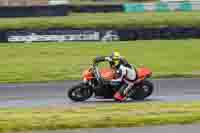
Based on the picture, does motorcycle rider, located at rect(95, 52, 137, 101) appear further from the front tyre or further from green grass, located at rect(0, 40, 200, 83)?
green grass, located at rect(0, 40, 200, 83)

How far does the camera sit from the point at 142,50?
2805 centimetres

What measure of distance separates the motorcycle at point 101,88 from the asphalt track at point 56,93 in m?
0.22

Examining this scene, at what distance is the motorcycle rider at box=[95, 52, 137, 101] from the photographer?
636 inches

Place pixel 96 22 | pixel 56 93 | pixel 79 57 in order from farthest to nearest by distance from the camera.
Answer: pixel 96 22 < pixel 79 57 < pixel 56 93

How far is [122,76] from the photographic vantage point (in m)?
16.2

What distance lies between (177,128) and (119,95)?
208 inches

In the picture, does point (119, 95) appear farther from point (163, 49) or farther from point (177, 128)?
point (163, 49)

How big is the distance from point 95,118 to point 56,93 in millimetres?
6575

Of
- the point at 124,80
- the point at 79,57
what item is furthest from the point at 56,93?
the point at 79,57

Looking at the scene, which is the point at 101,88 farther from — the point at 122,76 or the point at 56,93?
the point at 56,93

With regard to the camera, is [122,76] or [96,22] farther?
[96,22]

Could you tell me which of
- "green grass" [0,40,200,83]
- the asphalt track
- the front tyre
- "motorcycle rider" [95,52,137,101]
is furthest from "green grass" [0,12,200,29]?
"motorcycle rider" [95,52,137,101]

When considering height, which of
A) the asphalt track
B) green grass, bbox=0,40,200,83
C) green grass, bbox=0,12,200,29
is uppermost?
green grass, bbox=0,12,200,29

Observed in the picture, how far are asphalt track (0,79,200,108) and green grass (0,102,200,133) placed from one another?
3402 mm
